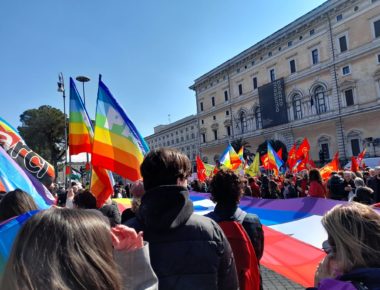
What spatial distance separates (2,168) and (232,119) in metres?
51.5

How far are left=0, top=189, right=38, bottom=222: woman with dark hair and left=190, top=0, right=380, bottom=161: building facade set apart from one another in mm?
35542

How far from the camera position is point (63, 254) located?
1.07 m

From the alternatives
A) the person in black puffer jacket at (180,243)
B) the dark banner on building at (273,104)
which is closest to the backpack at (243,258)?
the person in black puffer jacket at (180,243)

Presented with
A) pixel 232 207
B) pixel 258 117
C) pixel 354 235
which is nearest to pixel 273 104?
pixel 258 117

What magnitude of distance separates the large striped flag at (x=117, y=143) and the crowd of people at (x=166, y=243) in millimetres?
1857

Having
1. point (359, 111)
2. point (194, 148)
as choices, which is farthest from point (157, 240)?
point (194, 148)

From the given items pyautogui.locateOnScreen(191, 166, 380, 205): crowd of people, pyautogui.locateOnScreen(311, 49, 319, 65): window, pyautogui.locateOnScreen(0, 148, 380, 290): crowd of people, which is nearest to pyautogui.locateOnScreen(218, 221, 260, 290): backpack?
pyautogui.locateOnScreen(0, 148, 380, 290): crowd of people

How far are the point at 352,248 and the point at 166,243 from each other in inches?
34.8

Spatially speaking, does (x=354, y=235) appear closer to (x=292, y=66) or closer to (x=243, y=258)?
(x=243, y=258)

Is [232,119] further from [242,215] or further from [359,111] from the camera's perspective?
[242,215]

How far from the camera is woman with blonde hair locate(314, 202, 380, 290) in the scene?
1417mm

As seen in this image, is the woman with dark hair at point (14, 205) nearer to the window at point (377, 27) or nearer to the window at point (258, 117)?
the window at point (377, 27)

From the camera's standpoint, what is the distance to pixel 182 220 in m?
1.78

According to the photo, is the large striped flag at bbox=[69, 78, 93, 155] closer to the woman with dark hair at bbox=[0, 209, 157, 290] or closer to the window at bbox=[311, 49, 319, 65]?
the woman with dark hair at bbox=[0, 209, 157, 290]
